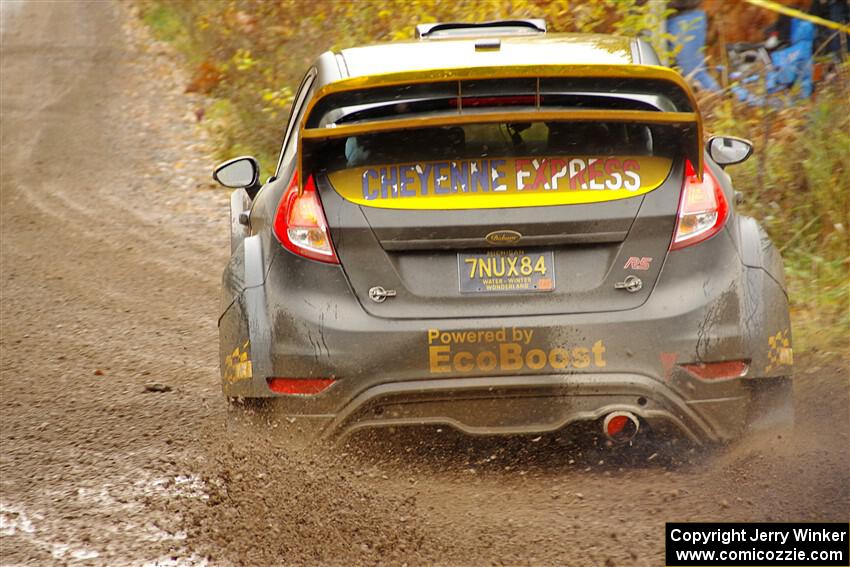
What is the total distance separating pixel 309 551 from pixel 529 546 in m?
0.72

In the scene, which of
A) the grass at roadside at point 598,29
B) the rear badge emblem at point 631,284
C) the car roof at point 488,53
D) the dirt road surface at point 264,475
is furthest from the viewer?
the grass at roadside at point 598,29

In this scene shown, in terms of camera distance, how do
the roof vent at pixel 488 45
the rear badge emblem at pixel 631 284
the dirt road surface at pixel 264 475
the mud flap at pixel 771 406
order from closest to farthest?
the dirt road surface at pixel 264 475
the rear badge emblem at pixel 631 284
the mud flap at pixel 771 406
the roof vent at pixel 488 45

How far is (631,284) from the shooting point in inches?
169

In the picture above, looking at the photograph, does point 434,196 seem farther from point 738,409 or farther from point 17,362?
point 17,362

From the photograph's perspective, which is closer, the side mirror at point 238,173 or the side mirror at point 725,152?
the side mirror at point 725,152

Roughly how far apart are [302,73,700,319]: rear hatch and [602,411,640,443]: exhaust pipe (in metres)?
0.38

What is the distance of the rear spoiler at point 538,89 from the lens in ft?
13.8

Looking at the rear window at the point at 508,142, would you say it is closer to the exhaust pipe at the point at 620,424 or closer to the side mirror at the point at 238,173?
the exhaust pipe at the point at 620,424

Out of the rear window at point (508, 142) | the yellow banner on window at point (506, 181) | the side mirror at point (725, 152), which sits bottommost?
the side mirror at point (725, 152)

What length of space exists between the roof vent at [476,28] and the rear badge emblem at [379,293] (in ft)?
7.57

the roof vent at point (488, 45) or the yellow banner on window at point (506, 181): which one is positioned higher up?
the roof vent at point (488, 45)

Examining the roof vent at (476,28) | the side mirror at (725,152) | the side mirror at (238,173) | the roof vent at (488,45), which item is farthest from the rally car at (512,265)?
the roof vent at (476,28)

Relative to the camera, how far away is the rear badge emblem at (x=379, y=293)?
4.32 meters

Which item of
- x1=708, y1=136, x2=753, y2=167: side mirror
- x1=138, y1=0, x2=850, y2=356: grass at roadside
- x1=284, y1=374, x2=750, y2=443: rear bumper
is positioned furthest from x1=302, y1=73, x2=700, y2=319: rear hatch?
x1=138, y1=0, x2=850, y2=356: grass at roadside
